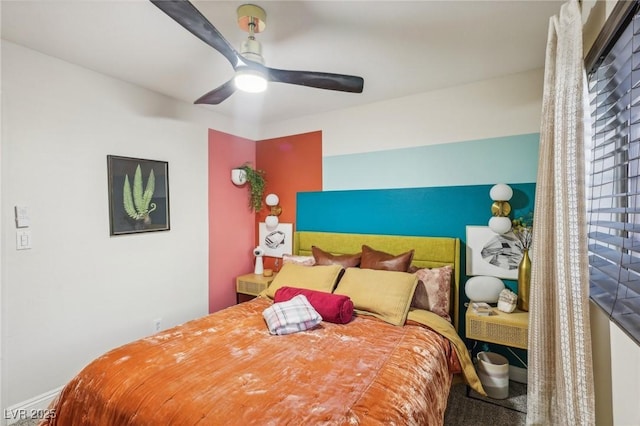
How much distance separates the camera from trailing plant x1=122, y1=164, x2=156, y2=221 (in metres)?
2.63

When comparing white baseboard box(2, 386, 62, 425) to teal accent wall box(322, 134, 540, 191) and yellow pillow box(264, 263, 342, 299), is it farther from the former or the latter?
teal accent wall box(322, 134, 540, 191)

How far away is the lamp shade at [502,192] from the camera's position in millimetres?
2400

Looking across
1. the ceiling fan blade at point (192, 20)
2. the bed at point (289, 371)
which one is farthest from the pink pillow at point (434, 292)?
the ceiling fan blade at point (192, 20)

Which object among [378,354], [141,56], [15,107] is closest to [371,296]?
[378,354]

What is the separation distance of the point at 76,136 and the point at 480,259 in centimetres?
348

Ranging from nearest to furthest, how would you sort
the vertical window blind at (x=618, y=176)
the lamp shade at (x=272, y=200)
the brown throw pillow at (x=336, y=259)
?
the vertical window blind at (x=618, y=176) < the brown throw pillow at (x=336, y=259) < the lamp shade at (x=272, y=200)

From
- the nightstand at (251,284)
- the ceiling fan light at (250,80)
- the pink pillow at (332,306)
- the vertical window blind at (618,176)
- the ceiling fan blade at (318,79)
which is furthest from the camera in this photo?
the nightstand at (251,284)

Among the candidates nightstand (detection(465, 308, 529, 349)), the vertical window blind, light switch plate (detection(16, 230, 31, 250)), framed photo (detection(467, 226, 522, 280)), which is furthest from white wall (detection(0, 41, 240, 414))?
the vertical window blind

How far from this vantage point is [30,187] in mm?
2088

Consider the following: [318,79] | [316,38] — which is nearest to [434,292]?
[318,79]

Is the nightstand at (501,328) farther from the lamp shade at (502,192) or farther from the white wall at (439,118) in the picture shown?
the white wall at (439,118)

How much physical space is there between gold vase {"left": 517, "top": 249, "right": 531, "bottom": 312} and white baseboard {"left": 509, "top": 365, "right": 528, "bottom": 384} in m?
0.57

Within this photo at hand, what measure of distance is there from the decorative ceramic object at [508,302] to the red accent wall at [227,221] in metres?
2.81

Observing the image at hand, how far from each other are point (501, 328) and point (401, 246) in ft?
3.43
